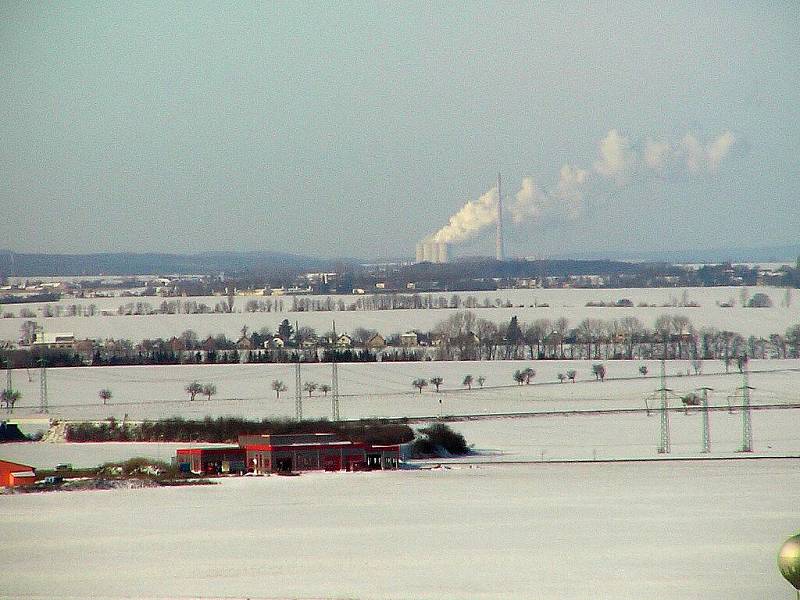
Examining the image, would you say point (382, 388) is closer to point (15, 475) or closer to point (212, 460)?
point (212, 460)

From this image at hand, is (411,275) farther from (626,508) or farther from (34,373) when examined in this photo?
(626,508)

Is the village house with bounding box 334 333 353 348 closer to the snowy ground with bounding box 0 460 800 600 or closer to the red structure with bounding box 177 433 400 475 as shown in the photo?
the red structure with bounding box 177 433 400 475

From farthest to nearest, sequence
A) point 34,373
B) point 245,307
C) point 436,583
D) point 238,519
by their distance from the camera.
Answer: point 245,307 < point 34,373 < point 238,519 < point 436,583

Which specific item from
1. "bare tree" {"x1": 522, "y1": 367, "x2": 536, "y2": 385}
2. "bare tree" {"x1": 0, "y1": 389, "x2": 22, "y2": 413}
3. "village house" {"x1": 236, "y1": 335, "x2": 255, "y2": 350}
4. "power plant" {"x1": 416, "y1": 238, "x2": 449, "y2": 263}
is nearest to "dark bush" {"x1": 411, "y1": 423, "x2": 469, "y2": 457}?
"bare tree" {"x1": 0, "y1": 389, "x2": 22, "y2": 413}

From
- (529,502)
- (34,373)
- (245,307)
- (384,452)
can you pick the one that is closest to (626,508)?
(529,502)

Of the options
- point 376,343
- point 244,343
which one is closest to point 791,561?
point 376,343
